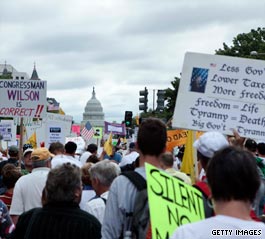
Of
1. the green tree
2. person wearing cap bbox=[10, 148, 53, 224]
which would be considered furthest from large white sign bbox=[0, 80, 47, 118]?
the green tree

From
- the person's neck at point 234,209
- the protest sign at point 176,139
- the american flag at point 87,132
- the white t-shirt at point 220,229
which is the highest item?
the person's neck at point 234,209

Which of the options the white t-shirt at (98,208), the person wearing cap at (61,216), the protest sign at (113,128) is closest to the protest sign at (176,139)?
the white t-shirt at (98,208)

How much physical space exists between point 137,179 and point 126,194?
12 centimetres

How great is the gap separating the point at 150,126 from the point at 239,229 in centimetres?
171

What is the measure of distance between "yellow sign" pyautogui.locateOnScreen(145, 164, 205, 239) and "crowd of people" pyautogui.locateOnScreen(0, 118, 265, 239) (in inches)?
4.5

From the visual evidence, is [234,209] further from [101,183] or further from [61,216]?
[101,183]

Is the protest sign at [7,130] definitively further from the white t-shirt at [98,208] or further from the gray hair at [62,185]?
the gray hair at [62,185]

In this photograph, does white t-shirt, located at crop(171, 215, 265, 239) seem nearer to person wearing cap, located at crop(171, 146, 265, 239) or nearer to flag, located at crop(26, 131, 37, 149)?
person wearing cap, located at crop(171, 146, 265, 239)

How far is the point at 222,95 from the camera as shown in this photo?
6199 millimetres

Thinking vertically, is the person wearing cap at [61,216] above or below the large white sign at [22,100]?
below

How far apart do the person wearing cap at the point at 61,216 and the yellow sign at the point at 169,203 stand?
125 centimetres

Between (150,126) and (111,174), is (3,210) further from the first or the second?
(150,126)

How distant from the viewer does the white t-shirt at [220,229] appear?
275cm

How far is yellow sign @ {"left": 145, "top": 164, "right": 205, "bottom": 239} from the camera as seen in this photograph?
3383 mm
